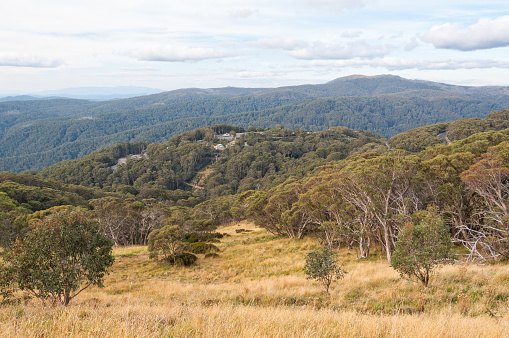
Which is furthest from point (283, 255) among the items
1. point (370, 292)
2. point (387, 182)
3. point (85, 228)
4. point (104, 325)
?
point (104, 325)

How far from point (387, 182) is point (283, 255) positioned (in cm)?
1030

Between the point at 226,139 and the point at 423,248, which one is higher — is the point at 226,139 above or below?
above

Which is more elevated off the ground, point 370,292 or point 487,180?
point 487,180

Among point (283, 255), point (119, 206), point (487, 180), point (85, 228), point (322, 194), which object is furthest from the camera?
point (119, 206)

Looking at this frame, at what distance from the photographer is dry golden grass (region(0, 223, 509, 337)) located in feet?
15.8

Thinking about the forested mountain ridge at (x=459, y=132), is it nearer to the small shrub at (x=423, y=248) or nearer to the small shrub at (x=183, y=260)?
the small shrub at (x=183, y=260)

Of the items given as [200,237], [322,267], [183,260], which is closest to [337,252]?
[322,267]

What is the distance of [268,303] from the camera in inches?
412

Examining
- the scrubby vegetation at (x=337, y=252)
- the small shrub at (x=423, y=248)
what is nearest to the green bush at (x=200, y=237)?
the scrubby vegetation at (x=337, y=252)

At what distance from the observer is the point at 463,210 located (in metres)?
19.6


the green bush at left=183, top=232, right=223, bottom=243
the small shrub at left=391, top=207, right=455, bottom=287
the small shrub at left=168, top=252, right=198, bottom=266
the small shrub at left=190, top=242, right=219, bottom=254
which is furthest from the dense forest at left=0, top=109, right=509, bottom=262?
the small shrub at left=190, top=242, right=219, bottom=254

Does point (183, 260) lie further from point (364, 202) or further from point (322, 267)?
point (364, 202)

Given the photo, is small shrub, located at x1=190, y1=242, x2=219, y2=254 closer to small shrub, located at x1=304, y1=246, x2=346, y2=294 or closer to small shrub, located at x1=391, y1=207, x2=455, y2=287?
small shrub, located at x1=304, y1=246, x2=346, y2=294

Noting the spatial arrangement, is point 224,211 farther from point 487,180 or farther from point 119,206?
point 487,180
